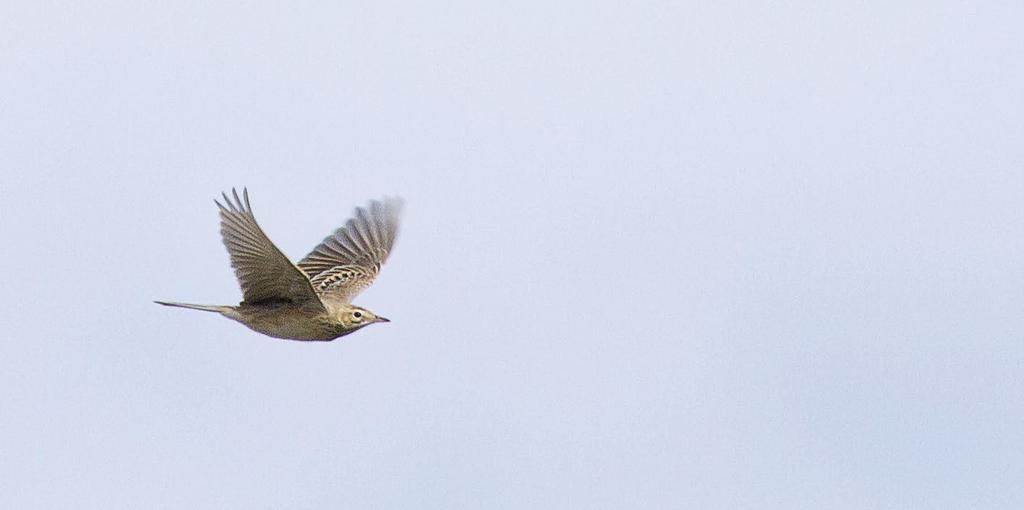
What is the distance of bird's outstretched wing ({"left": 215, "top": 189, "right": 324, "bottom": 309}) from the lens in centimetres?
1667

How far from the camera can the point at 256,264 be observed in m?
17.2

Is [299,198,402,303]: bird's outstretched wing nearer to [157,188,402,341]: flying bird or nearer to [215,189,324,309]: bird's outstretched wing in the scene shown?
[157,188,402,341]: flying bird

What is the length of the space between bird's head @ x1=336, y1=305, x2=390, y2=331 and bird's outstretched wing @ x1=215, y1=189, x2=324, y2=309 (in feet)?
1.17

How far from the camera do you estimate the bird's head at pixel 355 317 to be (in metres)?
18.2

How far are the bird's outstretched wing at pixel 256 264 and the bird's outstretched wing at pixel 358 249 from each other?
121 inches

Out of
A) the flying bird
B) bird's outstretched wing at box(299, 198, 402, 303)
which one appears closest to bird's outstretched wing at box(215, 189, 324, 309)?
the flying bird

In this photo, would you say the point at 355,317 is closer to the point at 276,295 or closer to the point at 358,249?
the point at 276,295

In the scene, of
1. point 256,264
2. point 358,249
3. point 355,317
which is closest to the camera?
point 256,264

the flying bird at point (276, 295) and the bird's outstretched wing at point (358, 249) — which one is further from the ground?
the bird's outstretched wing at point (358, 249)

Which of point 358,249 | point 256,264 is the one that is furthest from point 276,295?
point 358,249

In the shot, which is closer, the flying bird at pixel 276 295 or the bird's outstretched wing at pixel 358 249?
the flying bird at pixel 276 295

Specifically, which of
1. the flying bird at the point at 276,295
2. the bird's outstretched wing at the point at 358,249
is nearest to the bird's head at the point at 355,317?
the flying bird at the point at 276,295

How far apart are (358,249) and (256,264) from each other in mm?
4925

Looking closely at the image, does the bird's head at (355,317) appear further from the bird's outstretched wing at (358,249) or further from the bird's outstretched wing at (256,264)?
the bird's outstretched wing at (358,249)
